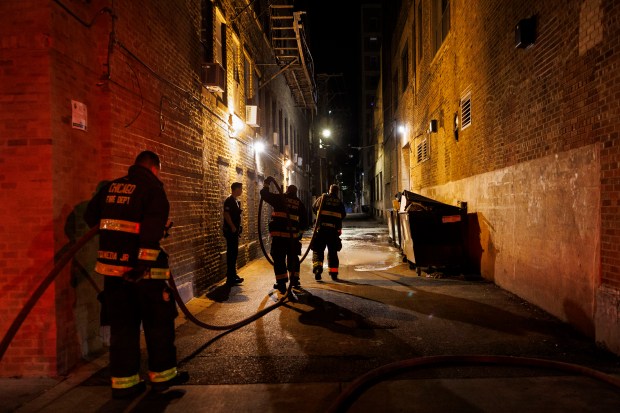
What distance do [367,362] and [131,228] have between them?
2.54 meters

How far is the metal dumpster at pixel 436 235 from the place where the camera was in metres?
9.21

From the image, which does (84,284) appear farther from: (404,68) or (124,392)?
(404,68)

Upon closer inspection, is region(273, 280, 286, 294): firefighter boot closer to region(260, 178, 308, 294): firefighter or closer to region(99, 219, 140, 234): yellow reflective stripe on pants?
region(260, 178, 308, 294): firefighter

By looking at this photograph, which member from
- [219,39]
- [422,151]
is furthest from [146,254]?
[422,151]

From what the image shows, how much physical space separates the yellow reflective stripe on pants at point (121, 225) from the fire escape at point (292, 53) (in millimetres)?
11135

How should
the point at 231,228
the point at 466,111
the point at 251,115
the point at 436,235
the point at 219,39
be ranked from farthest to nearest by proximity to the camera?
the point at 251,115 < the point at 466,111 < the point at 219,39 < the point at 436,235 < the point at 231,228

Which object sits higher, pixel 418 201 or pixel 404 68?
pixel 404 68

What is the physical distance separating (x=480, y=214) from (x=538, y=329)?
3.84m

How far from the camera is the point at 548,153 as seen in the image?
589cm

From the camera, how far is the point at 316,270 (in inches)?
354

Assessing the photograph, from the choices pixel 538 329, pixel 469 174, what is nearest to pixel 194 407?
pixel 538 329

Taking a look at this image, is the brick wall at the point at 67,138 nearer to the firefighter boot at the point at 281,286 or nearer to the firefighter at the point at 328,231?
the firefighter boot at the point at 281,286

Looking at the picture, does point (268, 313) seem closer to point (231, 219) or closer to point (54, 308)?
point (231, 219)

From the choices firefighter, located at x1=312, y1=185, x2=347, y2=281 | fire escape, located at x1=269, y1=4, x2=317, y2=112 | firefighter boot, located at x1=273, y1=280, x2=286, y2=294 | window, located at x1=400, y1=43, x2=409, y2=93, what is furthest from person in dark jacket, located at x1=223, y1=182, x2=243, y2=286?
window, located at x1=400, y1=43, x2=409, y2=93
